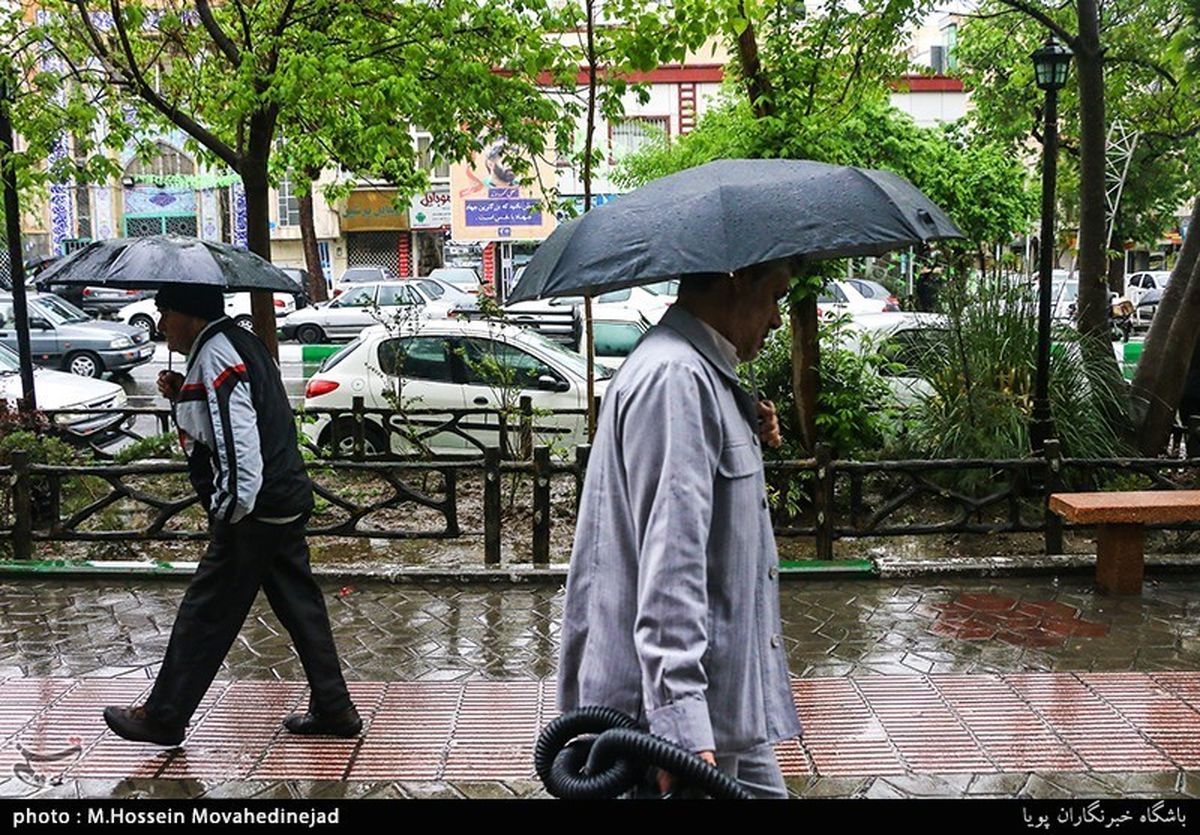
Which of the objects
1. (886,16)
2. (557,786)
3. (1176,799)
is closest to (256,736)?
(557,786)

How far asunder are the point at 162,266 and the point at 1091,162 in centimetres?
901

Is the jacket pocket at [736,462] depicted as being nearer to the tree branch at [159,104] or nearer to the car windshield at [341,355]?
the tree branch at [159,104]

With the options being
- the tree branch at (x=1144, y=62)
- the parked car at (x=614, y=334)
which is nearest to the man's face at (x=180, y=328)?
the parked car at (x=614, y=334)

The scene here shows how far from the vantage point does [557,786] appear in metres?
2.48

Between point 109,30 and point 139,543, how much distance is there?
5740 millimetres

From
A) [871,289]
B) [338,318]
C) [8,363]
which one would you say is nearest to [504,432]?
[8,363]

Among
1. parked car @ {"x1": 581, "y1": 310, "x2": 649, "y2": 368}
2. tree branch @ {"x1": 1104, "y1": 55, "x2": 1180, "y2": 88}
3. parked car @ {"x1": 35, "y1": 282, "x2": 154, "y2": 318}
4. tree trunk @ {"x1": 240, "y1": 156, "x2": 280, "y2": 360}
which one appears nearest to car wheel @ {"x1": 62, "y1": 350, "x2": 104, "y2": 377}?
parked car @ {"x1": 581, "y1": 310, "x2": 649, "y2": 368}

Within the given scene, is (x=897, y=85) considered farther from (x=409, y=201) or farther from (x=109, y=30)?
(x=109, y=30)

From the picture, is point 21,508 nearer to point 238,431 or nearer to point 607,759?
point 238,431

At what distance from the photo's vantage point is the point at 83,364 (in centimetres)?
2245

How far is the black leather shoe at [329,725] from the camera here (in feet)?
17.5

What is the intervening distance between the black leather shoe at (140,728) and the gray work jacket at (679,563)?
9.20ft

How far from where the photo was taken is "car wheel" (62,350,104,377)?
882 inches

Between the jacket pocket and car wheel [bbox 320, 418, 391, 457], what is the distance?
359 inches
